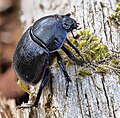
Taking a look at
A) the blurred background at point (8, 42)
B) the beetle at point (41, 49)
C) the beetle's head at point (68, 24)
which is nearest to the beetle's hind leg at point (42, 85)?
the beetle at point (41, 49)

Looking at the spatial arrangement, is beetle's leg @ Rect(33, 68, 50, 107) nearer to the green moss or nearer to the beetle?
the beetle

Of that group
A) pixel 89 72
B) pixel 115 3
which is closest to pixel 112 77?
pixel 89 72

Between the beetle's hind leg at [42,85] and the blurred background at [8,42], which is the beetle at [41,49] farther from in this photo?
the blurred background at [8,42]

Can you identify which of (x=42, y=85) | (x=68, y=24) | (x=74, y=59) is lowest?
(x=42, y=85)

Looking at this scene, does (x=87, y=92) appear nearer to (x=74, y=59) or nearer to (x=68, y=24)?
(x=74, y=59)

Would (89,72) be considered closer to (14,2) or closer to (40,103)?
(40,103)

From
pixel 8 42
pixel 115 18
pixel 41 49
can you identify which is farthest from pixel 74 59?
pixel 8 42
